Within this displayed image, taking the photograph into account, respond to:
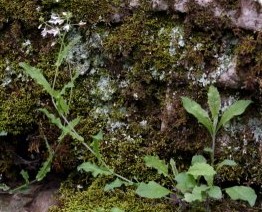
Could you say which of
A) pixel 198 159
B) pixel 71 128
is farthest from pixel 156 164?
pixel 71 128

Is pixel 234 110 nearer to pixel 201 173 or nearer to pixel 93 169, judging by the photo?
pixel 201 173

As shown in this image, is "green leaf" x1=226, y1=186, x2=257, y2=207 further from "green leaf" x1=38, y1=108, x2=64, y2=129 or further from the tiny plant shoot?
"green leaf" x1=38, y1=108, x2=64, y2=129

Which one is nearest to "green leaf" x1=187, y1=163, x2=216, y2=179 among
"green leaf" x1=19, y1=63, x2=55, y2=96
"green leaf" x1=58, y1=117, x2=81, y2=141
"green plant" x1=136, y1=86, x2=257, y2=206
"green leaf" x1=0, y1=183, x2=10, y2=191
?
"green plant" x1=136, y1=86, x2=257, y2=206

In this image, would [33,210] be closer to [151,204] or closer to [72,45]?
[151,204]

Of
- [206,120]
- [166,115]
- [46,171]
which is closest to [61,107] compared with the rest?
[46,171]

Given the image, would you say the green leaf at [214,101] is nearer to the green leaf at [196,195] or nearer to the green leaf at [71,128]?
the green leaf at [196,195]

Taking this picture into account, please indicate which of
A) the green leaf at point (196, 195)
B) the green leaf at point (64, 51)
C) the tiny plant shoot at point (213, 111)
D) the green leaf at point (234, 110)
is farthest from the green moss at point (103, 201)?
the green leaf at point (64, 51)
